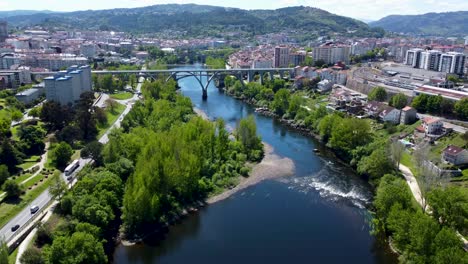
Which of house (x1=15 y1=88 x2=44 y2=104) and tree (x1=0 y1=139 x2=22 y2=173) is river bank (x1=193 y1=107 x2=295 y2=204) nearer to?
tree (x1=0 y1=139 x2=22 y2=173)

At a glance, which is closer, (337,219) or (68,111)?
(337,219)

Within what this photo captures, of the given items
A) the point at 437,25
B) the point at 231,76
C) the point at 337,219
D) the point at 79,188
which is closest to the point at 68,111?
the point at 79,188

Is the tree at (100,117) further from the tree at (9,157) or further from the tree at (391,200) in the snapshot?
the tree at (391,200)

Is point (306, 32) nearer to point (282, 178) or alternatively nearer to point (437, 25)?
point (437, 25)

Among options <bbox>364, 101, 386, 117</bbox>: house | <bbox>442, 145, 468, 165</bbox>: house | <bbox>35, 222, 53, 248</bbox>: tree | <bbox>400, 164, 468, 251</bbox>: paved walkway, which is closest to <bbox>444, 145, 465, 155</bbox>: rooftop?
<bbox>442, 145, 468, 165</bbox>: house

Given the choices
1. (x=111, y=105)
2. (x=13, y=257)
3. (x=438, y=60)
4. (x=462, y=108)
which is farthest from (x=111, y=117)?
(x=438, y=60)
